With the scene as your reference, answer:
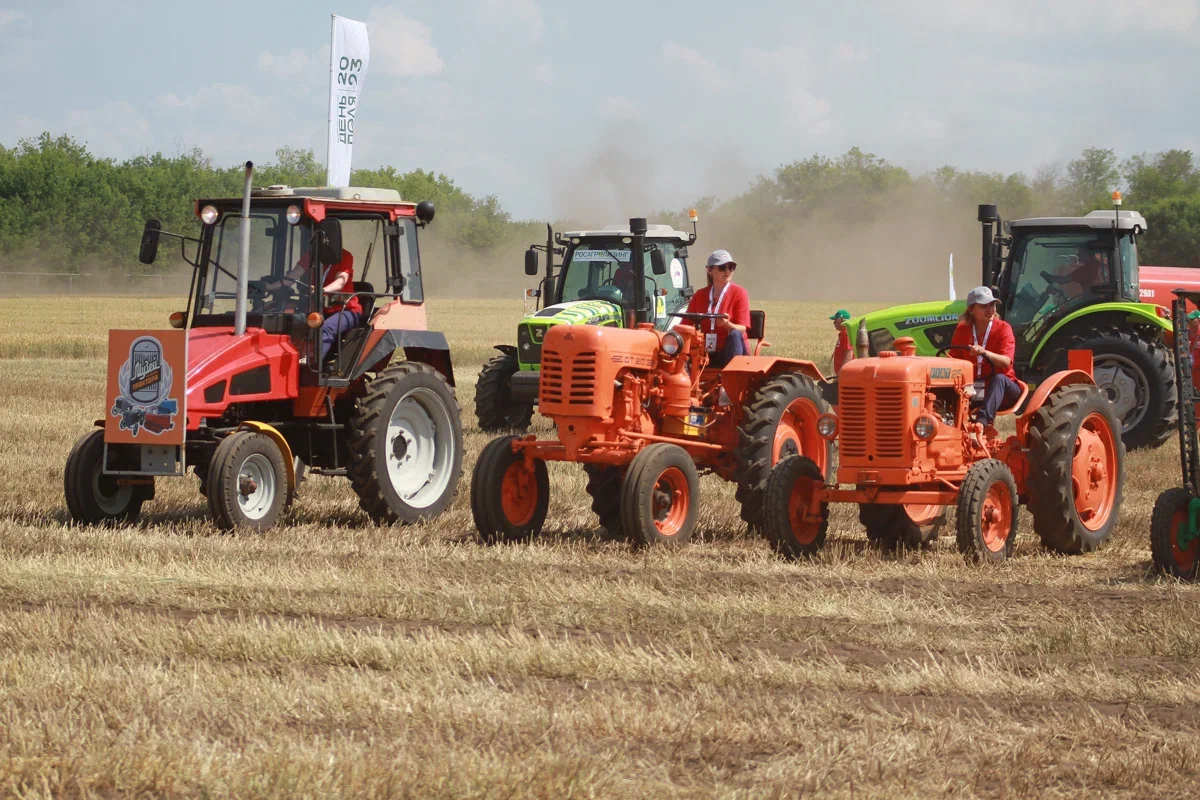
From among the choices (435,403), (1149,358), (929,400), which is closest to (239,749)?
(929,400)

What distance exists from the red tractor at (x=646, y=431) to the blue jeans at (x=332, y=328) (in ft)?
4.75

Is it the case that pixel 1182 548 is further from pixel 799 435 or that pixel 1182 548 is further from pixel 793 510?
pixel 799 435

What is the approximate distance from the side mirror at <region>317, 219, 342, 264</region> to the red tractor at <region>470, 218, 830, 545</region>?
1425 mm

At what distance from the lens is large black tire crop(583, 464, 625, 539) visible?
9562mm

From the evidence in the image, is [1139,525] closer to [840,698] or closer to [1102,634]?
[1102,634]

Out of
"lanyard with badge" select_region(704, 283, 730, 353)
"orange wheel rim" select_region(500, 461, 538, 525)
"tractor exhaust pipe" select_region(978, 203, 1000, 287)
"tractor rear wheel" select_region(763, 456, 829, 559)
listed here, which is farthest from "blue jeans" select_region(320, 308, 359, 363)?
"tractor exhaust pipe" select_region(978, 203, 1000, 287)

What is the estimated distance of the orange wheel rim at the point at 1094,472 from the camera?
30.6 ft

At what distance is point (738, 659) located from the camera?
598 cm

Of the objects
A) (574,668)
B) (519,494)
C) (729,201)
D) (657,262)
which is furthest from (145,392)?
(729,201)

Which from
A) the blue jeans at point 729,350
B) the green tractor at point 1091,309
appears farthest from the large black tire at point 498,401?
the blue jeans at point 729,350

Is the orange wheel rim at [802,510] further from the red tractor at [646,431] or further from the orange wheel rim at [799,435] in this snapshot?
the orange wheel rim at [799,435]

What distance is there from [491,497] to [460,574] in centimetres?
118

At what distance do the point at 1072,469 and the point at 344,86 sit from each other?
27.8 ft

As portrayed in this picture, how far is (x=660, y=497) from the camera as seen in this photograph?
28.8ft
